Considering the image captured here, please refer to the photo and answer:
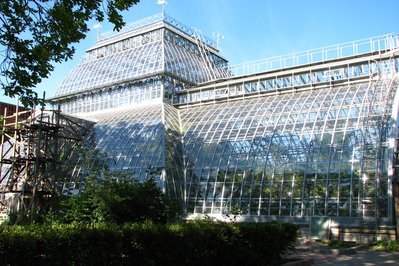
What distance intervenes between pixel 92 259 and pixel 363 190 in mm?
17150

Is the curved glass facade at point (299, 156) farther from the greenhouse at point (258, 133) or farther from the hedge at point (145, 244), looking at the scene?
the hedge at point (145, 244)

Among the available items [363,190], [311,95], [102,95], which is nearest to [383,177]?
[363,190]

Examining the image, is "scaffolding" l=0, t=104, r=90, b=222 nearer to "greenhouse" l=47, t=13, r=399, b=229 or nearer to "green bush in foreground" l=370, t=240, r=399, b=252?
"greenhouse" l=47, t=13, r=399, b=229

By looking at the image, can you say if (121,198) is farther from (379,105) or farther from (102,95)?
(102,95)

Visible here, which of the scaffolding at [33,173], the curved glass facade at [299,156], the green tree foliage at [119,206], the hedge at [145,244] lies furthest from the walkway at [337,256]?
the scaffolding at [33,173]

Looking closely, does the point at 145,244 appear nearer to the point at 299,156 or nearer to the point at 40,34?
the point at 40,34

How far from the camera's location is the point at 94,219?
53.3 feet

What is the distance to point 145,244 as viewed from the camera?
1143 cm

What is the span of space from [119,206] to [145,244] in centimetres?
501

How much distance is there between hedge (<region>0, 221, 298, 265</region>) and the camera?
9383 mm

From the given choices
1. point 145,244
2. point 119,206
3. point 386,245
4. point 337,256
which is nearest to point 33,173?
point 119,206

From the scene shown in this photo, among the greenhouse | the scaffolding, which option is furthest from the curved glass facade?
the scaffolding

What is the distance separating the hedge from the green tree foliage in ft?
11.6

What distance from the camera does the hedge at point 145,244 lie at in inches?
369
